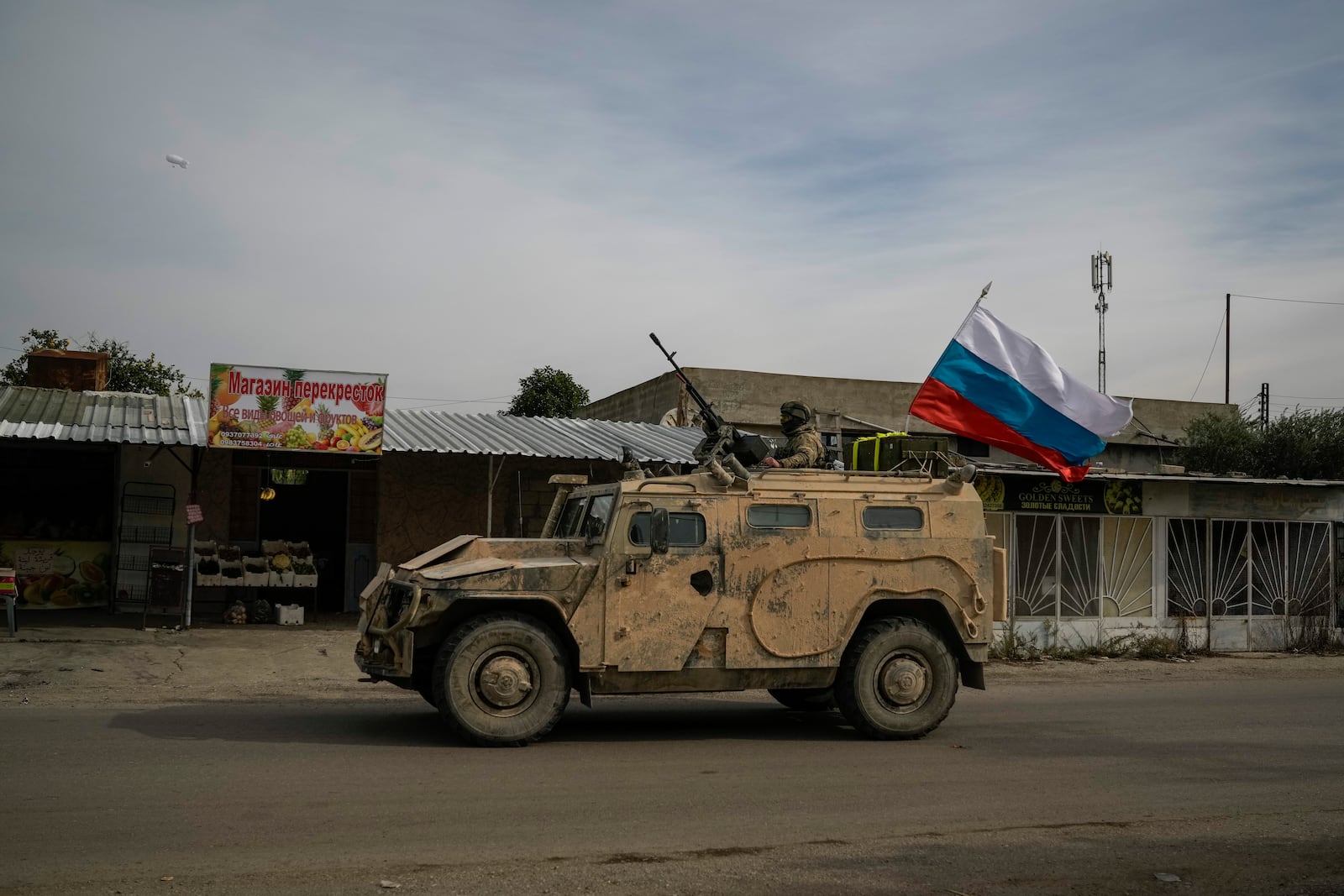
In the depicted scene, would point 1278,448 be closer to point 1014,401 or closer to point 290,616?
point 1014,401

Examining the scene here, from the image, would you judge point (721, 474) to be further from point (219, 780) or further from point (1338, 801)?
point (1338, 801)

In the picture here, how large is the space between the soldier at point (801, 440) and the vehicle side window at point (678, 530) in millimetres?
1567

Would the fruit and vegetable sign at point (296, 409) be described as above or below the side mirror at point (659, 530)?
above

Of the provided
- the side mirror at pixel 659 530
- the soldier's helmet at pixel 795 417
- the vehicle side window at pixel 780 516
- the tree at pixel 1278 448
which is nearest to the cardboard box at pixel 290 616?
the soldier's helmet at pixel 795 417

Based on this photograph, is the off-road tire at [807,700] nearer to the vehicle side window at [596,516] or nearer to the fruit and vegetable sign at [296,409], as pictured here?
the vehicle side window at [596,516]

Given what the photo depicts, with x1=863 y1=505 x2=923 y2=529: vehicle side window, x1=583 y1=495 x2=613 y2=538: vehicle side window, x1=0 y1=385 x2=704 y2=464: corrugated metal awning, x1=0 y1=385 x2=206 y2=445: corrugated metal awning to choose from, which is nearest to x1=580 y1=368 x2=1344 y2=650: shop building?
x1=0 y1=385 x2=704 y2=464: corrugated metal awning

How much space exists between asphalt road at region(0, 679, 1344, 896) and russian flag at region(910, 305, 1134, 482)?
3132 millimetres

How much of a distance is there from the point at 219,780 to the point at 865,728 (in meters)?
4.77

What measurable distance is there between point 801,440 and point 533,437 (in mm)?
7287

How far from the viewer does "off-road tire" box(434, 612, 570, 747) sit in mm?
8047

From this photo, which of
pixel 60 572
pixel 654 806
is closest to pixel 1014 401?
pixel 654 806

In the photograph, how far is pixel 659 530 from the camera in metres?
8.40

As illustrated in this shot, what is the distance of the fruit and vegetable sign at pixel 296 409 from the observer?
14008 millimetres

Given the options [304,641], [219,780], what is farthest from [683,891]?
[304,641]
